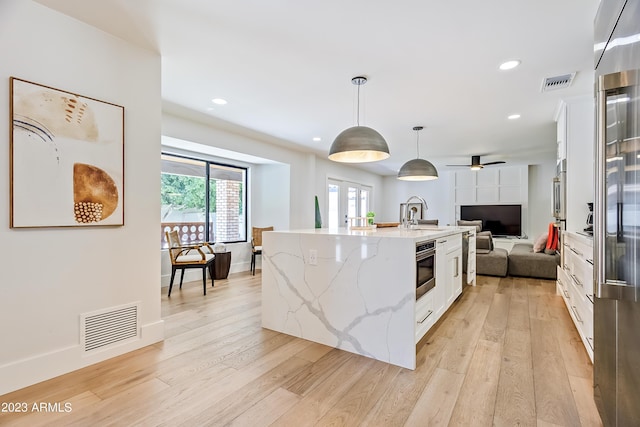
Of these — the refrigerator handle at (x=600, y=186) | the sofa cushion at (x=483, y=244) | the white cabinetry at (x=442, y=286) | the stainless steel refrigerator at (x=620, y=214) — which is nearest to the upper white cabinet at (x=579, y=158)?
the white cabinetry at (x=442, y=286)

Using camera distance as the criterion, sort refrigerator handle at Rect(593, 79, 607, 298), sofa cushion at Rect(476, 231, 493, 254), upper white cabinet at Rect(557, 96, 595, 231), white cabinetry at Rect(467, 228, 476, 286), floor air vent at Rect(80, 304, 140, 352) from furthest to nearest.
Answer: sofa cushion at Rect(476, 231, 493, 254)
white cabinetry at Rect(467, 228, 476, 286)
upper white cabinet at Rect(557, 96, 595, 231)
floor air vent at Rect(80, 304, 140, 352)
refrigerator handle at Rect(593, 79, 607, 298)

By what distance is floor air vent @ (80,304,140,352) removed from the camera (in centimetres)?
221

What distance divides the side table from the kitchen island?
2.40m

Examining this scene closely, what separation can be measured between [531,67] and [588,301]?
2.04m

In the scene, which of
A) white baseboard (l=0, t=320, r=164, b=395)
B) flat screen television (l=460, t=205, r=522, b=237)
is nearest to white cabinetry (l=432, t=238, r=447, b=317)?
white baseboard (l=0, t=320, r=164, b=395)

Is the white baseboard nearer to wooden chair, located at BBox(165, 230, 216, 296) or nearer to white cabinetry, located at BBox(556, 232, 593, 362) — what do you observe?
wooden chair, located at BBox(165, 230, 216, 296)

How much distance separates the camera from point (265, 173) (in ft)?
20.8

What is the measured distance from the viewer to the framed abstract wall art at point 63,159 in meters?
1.93

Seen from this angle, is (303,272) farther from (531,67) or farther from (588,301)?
(531,67)

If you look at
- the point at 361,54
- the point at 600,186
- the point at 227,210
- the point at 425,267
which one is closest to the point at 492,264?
the point at 425,267

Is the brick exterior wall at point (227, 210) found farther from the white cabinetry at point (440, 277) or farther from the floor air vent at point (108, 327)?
the white cabinetry at point (440, 277)

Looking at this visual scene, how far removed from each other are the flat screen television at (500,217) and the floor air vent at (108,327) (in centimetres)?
823

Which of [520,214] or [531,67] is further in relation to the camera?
[520,214]

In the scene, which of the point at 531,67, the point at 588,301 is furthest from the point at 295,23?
the point at 588,301
